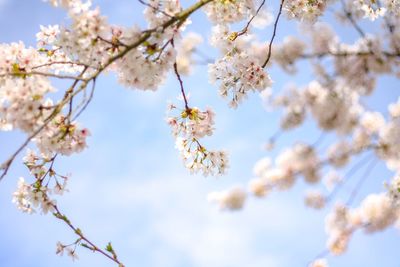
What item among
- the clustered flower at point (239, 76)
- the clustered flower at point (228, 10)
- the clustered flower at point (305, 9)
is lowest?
the clustered flower at point (239, 76)

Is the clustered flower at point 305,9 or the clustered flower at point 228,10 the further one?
the clustered flower at point 305,9

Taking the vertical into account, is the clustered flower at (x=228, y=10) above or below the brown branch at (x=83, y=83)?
above

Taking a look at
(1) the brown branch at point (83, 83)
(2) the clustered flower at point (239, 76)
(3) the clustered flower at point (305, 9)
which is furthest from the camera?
(3) the clustered flower at point (305, 9)

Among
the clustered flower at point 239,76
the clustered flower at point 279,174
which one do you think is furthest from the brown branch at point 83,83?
the clustered flower at point 279,174

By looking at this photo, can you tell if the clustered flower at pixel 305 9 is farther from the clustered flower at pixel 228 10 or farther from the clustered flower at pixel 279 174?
the clustered flower at pixel 279 174

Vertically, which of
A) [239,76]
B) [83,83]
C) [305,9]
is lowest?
[83,83]

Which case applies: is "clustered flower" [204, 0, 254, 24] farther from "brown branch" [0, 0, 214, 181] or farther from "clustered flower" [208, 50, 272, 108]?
"brown branch" [0, 0, 214, 181]

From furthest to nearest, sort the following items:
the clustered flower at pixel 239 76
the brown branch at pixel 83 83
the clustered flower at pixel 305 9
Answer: the clustered flower at pixel 305 9
the clustered flower at pixel 239 76
the brown branch at pixel 83 83

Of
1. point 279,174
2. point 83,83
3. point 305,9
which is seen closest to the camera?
point 83,83

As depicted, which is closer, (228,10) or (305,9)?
(228,10)

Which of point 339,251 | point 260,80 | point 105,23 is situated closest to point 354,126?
point 260,80

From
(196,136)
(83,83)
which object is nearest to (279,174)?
(196,136)

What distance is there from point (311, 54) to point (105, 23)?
1.70m

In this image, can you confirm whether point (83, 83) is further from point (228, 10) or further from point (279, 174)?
point (279, 174)
